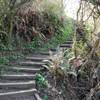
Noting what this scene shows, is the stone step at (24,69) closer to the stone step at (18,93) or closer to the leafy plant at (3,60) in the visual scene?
the leafy plant at (3,60)

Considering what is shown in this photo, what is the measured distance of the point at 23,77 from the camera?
704 cm

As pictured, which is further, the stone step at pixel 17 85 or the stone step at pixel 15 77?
the stone step at pixel 15 77

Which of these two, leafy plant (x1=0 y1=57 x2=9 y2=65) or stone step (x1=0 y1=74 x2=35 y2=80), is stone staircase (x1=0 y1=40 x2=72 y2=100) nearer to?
stone step (x1=0 y1=74 x2=35 y2=80)

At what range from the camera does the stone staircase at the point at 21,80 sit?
245 inches

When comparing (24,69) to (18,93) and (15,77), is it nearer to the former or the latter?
(15,77)

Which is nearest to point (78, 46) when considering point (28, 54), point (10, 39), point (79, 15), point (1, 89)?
point (79, 15)

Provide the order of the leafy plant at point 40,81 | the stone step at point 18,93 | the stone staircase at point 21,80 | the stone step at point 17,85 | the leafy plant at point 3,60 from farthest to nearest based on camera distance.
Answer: the leafy plant at point 3,60
the leafy plant at point 40,81
the stone step at point 17,85
the stone staircase at point 21,80
the stone step at point 18,93

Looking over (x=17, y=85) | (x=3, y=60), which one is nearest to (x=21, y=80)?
(x=17, y=85)

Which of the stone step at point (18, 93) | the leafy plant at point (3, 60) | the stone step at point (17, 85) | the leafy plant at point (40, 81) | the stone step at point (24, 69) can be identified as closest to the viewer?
the stone step at point (18, 93)

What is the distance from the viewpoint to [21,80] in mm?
7000

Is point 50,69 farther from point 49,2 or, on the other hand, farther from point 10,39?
point 49,2

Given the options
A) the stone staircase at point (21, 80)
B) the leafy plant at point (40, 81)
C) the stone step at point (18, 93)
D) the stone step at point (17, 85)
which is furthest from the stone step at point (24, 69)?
the stone step at point (18, 93)

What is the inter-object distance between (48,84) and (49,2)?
4.91 metres

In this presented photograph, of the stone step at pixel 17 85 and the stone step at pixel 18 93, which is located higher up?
the stone step at pixel 17 85
